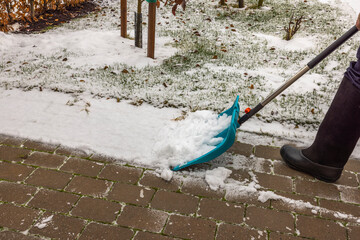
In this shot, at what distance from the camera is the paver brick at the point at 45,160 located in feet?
9.65

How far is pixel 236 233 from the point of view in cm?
236

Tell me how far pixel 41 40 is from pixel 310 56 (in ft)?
14.7

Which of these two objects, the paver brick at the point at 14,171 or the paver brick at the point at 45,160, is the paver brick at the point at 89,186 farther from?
the paver brick at the point at 14,171

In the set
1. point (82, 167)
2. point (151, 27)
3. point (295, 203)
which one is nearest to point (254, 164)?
point (295, 203)

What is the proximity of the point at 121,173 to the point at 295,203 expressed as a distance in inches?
58.5

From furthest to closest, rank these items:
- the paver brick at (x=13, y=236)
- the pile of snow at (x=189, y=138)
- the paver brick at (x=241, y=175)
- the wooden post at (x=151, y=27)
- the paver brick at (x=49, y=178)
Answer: the wooden post at (x=151, y=27) → the pile of snow at (x=189, y=138) → the paver brick at (x=241, y=175) → the paver brick at (x=49, y=178) → the paver brick at (x=13, y=236)

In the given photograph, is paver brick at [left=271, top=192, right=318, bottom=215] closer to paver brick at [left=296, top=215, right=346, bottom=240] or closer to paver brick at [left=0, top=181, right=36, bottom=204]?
paver brick at [left=296, top=215, right=346, bottom=240]

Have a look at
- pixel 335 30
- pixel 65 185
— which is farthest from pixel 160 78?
pixel 335 30

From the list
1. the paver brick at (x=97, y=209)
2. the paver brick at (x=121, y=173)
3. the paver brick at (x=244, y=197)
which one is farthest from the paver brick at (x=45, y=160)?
the paver brick at (x=244, y=197)

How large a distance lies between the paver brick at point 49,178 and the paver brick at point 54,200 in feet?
0.26

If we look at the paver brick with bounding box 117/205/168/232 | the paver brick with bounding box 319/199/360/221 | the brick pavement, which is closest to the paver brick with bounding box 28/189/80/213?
the brick pavement

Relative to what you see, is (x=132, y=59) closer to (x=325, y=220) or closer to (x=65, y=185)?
(x=65, y=185)

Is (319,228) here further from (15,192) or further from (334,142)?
(15,192)

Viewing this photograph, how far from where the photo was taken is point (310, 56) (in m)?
5.25
